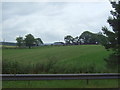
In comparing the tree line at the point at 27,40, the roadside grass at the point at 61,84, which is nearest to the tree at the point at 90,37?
the roadside grass at the point at 61,84

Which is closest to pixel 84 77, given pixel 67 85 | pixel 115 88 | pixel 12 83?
pixel 67 85

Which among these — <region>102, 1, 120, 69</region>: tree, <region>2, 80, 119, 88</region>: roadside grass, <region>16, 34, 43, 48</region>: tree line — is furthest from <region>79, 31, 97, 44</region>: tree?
<region>16, 34, 43, 48</region>: tree line

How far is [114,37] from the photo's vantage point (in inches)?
355

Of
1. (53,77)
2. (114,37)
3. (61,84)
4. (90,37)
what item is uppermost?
(90,37)

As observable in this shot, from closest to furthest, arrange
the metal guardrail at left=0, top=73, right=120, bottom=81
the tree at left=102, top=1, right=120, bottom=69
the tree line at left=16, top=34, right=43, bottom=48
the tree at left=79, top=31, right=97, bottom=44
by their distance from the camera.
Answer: the metal guardrail at left=0, top=73, right=120, bottom=81 → the tree at left=102, top=1, right=120, bottom=69 → the tree at left=79, top=31, right=97, bottom=44 → the tree line at left=16, top=34, right=43, bottom=48

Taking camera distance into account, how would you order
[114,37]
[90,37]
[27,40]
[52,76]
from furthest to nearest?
1. [90,37]
2. [27,40]
3. [114,37]
4. [52,76]

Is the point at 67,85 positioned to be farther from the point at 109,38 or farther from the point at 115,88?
the point at 109,38

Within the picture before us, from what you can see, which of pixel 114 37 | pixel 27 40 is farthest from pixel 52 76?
pixel 27 40

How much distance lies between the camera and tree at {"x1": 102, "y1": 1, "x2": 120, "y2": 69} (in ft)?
29.2

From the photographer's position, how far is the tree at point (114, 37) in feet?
29.2

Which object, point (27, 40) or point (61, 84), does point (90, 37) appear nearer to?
point (27, 40)

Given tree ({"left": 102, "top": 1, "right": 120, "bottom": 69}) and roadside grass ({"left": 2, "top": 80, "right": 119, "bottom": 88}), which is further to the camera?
tree ({"left": 102, "top": 1, "right": 120, "bottom": 69})

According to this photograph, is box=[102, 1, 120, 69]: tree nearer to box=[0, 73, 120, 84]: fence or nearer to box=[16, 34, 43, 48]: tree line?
box=[0, 73, 120, 84]: fence

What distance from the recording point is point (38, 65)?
29.6 feet
